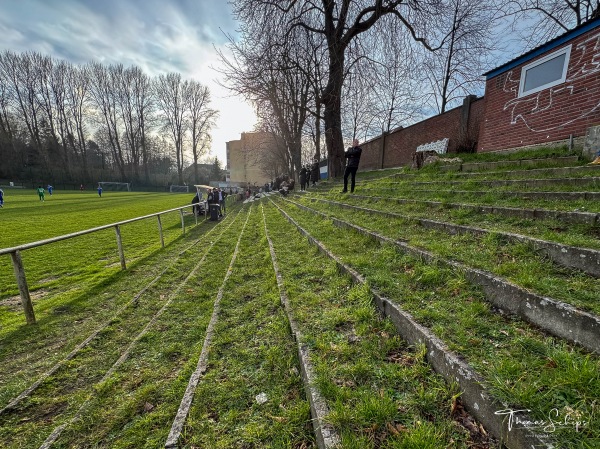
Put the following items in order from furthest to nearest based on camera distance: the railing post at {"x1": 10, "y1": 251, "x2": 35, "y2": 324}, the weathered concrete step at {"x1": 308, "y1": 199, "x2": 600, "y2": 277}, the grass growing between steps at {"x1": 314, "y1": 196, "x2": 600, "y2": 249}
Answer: the railing post at {"x1": 10, "y1": 251, "x2": 35, "y2": 324}
the grass growing between steps at {"x1": 314, "y1": 196, "x2": 600, "y2": 249}
the weathered concrete step at {"x1": 308, "y1": 199, "x2": 600, "y2": 277}

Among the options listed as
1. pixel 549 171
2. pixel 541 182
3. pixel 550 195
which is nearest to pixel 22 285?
pixel 550 195

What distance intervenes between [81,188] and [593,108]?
5581cm

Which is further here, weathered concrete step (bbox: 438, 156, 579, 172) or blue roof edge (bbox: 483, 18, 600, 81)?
blue roof edge (bbox: 483, 18, 600, 81)

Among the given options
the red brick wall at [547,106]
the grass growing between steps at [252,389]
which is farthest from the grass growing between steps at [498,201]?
the red brick wall at [547,106]

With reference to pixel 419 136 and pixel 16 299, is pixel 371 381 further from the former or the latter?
pixel 419 136

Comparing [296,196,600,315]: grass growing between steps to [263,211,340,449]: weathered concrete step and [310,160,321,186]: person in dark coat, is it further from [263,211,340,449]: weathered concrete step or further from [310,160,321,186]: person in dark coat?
[310,160,321,186]: person in dark coat

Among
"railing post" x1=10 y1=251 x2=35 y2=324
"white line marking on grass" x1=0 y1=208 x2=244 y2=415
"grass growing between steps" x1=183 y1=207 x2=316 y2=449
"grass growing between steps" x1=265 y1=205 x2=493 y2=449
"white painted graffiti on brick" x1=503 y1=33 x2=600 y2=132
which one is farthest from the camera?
"white painted graffiti on brick" x1=503 y1=33 x2=600 y2=132

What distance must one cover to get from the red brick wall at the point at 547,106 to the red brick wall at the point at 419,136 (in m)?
1.18

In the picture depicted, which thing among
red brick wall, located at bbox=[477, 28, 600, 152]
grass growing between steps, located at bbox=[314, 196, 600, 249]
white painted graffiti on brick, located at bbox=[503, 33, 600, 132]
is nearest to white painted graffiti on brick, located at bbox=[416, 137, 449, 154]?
red brick wall, located at bbox=[477, 28, 600, 152]

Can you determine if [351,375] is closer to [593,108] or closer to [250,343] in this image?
[250,343]

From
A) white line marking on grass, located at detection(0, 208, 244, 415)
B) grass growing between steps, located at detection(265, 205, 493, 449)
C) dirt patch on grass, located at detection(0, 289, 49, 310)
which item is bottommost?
dirt patch on grass, located at detection(0, 289, 49, 310)

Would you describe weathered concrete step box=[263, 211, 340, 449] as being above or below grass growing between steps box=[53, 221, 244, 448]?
above

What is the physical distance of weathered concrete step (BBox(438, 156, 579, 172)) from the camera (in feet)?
17.6

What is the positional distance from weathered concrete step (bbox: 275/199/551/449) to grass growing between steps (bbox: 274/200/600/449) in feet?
0.16
